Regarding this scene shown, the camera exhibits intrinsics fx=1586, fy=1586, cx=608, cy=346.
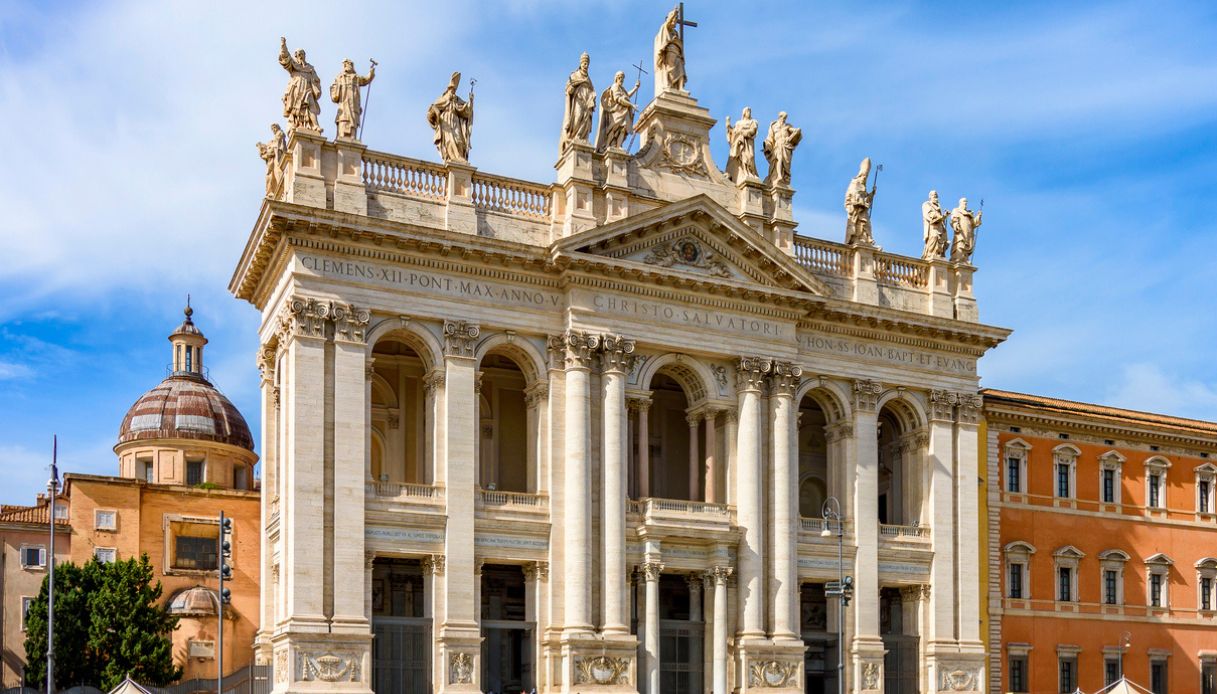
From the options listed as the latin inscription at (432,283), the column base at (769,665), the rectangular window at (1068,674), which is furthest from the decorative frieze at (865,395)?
the rectangular window at (1068,674)

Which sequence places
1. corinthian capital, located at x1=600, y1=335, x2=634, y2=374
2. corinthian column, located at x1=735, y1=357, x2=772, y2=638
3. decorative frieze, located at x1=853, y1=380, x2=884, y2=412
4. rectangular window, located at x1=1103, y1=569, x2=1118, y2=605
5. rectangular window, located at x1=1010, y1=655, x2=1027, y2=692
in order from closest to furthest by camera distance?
corinthian capital, located at x1=600, y1=335, x2=634, y2=374 < corinthian column, located at x1=735, y1=357, x2=772, y2=638 < decorative frieze, located at x1=853, y1=380, x2=884, y2=412 < rectangular window, located at x1=1010, y1=655, x2=1027, y2=692 < rectangular window, located at x1=1103, y1=569, x2=1118, y2=605

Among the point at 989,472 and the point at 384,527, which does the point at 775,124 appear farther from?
the point at 384,527

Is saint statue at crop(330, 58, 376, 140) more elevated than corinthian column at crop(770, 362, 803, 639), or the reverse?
saint statue at crop(330, 58, 376, 140)

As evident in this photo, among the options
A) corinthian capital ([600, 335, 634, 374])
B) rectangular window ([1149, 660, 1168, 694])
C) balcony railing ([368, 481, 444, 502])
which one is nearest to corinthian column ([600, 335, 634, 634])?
corinthian capital ([600, 335, 634, 374])

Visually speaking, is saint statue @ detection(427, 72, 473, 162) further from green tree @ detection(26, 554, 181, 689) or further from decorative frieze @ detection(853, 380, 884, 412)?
green tree @ detection(26, 554, 181, 689)

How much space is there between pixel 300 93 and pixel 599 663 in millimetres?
17324

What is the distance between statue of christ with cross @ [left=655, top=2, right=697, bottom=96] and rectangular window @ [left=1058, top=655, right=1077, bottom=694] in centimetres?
2407

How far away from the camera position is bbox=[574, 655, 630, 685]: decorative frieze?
42.5 m

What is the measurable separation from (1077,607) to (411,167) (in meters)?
28.6

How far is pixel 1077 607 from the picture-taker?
5559cm

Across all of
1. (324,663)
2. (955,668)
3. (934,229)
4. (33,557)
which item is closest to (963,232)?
(934,229)

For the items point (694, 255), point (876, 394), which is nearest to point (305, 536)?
point (694, 255)

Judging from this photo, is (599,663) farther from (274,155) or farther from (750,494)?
(274,155)

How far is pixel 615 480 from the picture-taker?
1736 inches
